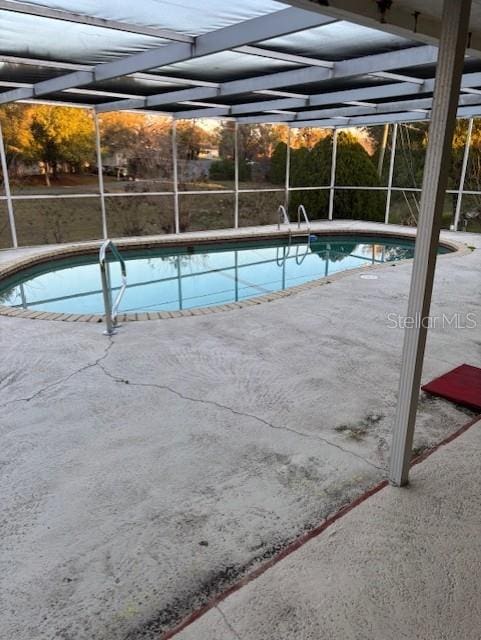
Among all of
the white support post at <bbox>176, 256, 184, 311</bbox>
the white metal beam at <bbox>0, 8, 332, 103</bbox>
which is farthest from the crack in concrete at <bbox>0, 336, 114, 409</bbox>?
the white metal beam at <bbox>0, 8, 332, 103</bbox>

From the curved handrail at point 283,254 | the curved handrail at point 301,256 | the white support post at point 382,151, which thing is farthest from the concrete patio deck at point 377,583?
the white support post at point 382,151

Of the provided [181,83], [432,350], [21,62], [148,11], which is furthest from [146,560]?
[181,83]

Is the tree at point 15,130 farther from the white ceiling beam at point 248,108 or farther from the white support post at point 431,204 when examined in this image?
the white support post at point 431,204

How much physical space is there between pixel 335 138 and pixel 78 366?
41.9 feet

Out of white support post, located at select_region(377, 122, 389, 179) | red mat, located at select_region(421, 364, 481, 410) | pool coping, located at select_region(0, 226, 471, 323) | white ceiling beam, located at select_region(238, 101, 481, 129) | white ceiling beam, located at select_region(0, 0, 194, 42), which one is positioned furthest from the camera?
white support post, located at select_region(377, 122, 389, 179)

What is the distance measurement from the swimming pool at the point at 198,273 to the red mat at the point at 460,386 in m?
4.10

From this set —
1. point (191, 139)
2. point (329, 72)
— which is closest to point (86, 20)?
point (329, 72)

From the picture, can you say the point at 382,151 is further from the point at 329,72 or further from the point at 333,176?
the point at 329,72

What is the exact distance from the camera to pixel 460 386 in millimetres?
3193

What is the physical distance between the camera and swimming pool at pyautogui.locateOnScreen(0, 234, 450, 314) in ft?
22.9

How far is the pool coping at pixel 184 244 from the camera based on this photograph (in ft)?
15.9

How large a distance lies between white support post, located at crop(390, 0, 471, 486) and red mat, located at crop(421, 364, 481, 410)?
3.53ft

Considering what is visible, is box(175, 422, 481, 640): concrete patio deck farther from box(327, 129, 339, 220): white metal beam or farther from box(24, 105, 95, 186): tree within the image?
box(24, 105, 95, 186): tree

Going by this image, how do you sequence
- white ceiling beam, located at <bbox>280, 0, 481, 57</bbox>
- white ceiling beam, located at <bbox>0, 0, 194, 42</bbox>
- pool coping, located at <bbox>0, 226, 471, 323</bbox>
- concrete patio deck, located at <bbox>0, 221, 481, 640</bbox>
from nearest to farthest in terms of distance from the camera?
1. concrete patio deck, located at <bbox>0, 221, 481, 640</bbox>
2. white ceiling beam, located at <bbox>280, 0, 481, 57</bbox>
3. white ceiling beam, located at <bbox>0, 0, 194, 42</bbox>
4. pool coping, located at <bbox>0, 226, 471, 323</bbox>
